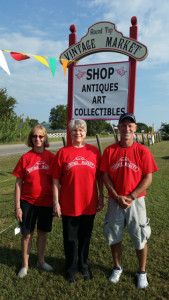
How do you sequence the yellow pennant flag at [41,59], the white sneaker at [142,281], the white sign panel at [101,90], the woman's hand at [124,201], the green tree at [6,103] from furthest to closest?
1. the green tree at [6,103]
2. the yellow pennant flag at [41,59]
3. the white sign panel at [101,90]
4. the white sneaker at [142,281]
5. the woman's hand at [124,201]

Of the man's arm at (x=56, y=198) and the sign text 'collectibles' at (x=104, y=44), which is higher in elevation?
the sign text 'collectibles' at (x=104, y=44)

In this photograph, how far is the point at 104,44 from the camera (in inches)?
160

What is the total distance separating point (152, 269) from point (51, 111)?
222 ft

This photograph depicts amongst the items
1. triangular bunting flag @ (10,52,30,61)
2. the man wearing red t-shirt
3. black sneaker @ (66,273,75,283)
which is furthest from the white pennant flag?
black sneaker @ (66,273,75,283)

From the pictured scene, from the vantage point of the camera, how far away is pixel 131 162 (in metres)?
2.38

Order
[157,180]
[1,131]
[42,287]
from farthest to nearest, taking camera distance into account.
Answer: [1,131]
[157,180]
[42,287]

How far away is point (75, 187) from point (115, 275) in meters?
1.14

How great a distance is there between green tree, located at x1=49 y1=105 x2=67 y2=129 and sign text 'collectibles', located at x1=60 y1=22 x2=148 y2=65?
5964 centimetres

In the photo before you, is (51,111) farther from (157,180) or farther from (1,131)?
(157,180)

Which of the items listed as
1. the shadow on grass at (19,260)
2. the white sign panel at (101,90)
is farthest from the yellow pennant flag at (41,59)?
the shadow on grass at (19,260)

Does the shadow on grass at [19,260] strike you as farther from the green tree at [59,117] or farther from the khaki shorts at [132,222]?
the green tree at [59,117]

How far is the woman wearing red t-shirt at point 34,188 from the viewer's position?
8.41 feet

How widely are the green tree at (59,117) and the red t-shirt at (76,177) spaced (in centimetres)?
6155

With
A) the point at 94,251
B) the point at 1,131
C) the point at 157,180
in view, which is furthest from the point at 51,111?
the point at 94,251
